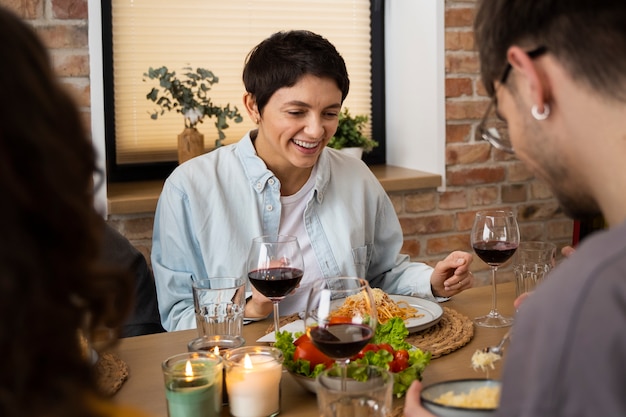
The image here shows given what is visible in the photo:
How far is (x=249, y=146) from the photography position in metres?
2.07

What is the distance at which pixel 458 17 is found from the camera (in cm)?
297

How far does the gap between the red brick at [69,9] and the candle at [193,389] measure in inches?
63.7

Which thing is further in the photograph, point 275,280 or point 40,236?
point 275,280

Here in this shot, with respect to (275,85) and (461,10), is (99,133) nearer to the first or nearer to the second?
(275,85)

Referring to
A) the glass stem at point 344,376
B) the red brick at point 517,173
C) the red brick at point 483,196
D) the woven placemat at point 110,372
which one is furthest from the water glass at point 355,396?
the red brick at point 517,173

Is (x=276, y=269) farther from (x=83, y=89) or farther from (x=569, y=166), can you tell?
(x=83, y=89)

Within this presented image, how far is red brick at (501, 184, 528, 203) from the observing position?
317cm

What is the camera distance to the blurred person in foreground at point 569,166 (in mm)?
701

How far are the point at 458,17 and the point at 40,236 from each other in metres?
2.63

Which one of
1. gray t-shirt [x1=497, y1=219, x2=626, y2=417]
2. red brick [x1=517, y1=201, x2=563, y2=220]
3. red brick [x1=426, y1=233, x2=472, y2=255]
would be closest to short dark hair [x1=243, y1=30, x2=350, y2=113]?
red brick [x1=426, y1=233, x2=472, y2=255]

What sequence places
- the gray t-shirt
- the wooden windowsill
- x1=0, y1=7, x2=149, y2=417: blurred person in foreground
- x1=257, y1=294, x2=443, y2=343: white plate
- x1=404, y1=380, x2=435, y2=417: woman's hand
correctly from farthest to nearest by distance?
the wooden windowsill → x1=257, y1=294, x2=443, y2=343: white plate → x1=404, y1=380, x2=435, y2=417: woman's hand → the gray t-shirt → x1=0, y1=7, x2=149, y2=417: blurred person in foreground

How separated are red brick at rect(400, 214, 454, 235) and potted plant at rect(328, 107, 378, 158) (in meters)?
0.32

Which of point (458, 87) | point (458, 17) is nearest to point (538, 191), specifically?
point (458, 87)

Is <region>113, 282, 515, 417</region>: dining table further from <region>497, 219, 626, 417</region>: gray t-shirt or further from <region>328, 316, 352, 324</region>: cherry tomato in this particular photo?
<region>497, 219, 626, 417</region>: gray t-shirt
